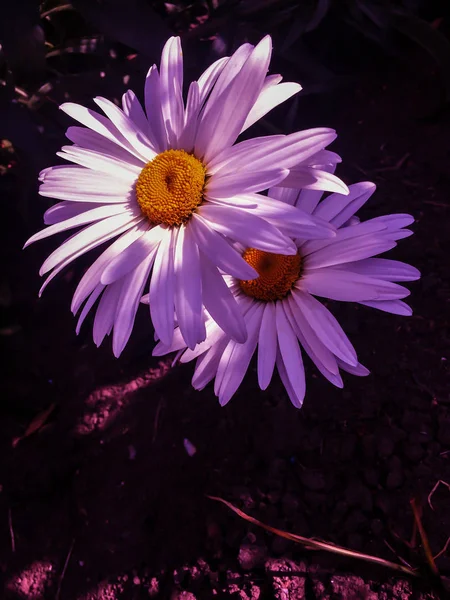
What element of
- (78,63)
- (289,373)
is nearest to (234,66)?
(289,373)

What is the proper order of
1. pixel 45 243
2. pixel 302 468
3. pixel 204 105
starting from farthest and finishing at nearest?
pixel 45 243 → pixel 302 468 → pixel 204 105

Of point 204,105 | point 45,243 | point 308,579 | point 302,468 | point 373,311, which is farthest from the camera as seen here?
point 45,243

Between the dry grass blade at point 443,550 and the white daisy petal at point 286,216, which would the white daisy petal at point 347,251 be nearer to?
the white daisy petal at point 286,216

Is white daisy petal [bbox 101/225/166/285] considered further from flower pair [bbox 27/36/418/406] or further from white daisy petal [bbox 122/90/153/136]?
white daisy petal [bbox 122/90/153/136]

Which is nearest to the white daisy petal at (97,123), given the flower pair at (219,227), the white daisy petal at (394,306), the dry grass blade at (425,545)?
the flower pair at (219,227)

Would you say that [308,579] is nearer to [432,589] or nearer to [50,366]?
[432,589]

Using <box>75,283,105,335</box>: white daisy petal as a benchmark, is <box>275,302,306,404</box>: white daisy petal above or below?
below

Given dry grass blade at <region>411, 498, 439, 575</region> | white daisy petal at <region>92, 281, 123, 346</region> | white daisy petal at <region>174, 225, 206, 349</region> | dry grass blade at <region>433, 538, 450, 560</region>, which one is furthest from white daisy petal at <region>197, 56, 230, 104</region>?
dry grass blade at <region>433, 538, 450, 560</region>
